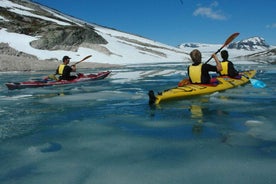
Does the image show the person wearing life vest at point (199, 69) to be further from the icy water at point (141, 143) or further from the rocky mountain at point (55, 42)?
the rocky mountain at point (55, 42)

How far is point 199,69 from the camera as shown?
32.1ft

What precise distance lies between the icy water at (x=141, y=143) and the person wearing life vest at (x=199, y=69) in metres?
0.92

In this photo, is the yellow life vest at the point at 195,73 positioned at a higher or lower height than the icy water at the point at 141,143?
higher

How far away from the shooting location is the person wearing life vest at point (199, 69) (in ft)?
31.0

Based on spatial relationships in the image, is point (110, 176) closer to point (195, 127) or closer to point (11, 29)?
point (195, 127)

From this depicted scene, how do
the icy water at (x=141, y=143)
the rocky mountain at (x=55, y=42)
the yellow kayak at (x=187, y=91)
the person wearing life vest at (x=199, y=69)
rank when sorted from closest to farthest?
the icy water at (x=141, y=143) < the yellow kayak at (x=187, y=91) < the person wearing life vest at (x=199, y=69) < the rocky mountain at (x=55, y=42)

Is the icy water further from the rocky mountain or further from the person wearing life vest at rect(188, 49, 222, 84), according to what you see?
the rocky mountain

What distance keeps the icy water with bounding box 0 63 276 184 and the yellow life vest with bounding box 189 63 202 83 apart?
922mm

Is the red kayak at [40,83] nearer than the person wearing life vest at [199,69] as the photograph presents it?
No

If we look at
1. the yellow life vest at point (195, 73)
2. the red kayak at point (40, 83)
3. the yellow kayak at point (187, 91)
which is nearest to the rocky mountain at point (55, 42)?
the red kayak at point (40, 83)

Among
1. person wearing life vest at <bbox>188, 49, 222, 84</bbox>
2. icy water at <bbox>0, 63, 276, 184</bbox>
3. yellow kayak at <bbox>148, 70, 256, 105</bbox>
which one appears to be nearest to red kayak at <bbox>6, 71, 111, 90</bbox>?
icy water at <bbox>0, 63, 276, 184</bbox>

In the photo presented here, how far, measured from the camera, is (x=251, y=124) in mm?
6488

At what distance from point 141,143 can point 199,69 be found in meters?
4.87

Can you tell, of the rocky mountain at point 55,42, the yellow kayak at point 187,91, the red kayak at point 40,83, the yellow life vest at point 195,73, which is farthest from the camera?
the rocky mountain at point 55,42
